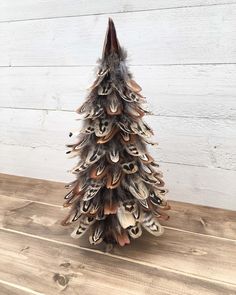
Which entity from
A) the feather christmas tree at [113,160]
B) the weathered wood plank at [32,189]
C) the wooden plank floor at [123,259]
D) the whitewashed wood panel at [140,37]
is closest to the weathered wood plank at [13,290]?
the wooden plank floor at [123,259]

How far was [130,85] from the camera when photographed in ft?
2.00

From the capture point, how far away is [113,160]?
1.99 feet

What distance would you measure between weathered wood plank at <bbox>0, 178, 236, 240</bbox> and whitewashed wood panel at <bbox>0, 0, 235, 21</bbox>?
0.52m

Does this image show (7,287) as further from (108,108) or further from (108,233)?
(108,108)

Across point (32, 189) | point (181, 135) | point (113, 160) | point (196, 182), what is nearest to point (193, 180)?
point (196, 182)

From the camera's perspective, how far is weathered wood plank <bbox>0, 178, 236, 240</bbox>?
77cm

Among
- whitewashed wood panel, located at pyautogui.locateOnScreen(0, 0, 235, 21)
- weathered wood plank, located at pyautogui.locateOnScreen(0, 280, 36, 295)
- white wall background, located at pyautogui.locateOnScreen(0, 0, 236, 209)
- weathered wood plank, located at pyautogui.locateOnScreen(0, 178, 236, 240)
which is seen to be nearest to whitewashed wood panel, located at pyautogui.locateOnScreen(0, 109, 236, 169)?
white wall background, located at pyautogui.locateOnScreen(0, 0, 236, 209)

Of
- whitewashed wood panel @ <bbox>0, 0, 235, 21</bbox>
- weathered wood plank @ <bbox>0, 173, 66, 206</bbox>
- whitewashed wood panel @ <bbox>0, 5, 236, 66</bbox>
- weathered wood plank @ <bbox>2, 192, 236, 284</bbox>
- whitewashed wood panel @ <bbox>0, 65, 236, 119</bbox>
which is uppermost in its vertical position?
whitewashed wood panel @ <bbox>0, 0, 235, 21</bbox>

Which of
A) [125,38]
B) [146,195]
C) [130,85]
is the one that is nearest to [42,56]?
[125,38]

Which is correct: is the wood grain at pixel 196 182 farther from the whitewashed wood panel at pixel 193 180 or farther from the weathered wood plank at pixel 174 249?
the weathered wood plank at pixel 174 249

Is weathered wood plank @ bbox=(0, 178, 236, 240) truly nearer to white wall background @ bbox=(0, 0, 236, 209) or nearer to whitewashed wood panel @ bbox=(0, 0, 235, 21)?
white wall background @ bbox=(0, 0, 236, 209)

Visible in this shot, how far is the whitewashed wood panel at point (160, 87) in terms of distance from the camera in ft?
2.58

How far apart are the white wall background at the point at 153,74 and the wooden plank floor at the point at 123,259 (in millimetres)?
143

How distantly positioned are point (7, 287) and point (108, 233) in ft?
0.72
